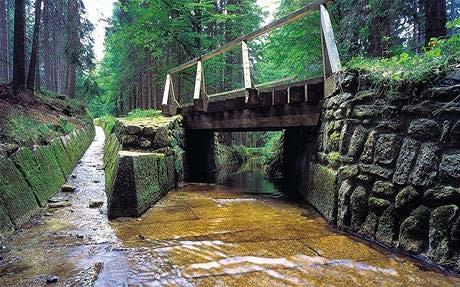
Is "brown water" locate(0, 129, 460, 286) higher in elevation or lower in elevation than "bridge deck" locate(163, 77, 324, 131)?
lower

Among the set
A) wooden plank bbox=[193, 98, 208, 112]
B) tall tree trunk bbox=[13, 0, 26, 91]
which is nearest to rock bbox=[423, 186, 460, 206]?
wooden plank bbox=[193, 98, 208, 112]

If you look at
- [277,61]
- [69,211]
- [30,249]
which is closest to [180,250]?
[30,249]

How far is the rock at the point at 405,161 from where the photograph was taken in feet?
11.2

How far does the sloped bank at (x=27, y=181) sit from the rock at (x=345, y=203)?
13.4ft

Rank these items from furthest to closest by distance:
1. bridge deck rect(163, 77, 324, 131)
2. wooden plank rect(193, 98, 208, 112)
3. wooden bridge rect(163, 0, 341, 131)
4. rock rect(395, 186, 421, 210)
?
wooden plank rect(193, 98, 208, 112) → bridge deck rect(163, 77, 324, 131) → wooden bridge rect(163, 0, 341, 131) → rock rect(395, 186, 421, 210)

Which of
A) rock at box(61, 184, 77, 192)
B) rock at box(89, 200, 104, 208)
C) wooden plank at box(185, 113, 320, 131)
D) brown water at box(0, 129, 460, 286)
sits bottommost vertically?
brown water at box(0, 129, 460, 286)

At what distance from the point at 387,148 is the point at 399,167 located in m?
0.29

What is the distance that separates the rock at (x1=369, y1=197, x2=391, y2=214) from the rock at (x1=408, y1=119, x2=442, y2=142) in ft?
2.60

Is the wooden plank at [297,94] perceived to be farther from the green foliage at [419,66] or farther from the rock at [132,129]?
the rock at [132,129]

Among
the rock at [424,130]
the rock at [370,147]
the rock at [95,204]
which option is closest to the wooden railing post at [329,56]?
the rock at [370,147]

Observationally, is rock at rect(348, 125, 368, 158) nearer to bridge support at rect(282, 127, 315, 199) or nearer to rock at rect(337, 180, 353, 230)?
rock at rect(337, 180, 353, 230)

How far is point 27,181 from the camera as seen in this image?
15.9ft

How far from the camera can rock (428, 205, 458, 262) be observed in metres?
2.91

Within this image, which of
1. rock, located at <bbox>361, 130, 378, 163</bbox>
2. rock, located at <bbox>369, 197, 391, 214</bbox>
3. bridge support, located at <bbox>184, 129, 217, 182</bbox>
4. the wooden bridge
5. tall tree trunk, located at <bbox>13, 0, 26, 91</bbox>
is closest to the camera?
rock, located at <bbox>369, 197, 391, 214</bbox>
